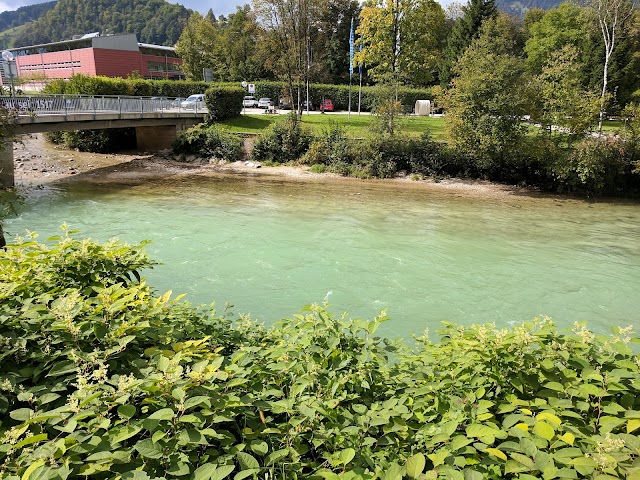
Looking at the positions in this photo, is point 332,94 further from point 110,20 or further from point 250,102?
point 110,20

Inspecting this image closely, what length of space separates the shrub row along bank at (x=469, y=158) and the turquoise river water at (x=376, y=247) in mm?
2482

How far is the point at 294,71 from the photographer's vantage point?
141 feet

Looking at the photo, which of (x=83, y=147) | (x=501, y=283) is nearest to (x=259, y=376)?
(x=501, y=283)

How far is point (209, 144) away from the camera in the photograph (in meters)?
31.6

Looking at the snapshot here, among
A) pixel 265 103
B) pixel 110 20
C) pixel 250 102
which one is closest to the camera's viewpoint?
pixel 265 103

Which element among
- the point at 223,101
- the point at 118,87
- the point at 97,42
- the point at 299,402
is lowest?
the point at 299,402

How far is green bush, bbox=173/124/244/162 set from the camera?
1232 inches

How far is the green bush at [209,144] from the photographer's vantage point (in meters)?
31.3

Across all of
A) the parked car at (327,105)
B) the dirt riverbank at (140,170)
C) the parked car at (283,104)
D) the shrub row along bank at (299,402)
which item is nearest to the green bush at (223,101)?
the dirt riverbank at (140,170)

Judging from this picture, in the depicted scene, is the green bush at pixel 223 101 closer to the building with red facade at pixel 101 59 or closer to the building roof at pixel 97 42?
the building with red facade at pixel 101 59

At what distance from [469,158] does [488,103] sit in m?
4.07

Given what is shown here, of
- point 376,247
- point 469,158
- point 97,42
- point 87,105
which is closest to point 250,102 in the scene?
point 87,105

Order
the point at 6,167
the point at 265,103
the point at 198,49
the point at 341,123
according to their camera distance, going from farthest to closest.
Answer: the point at 198,49 → the point at 265,103 → the point at 341,123 → the point at 6,167

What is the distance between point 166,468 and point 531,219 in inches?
753
